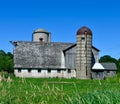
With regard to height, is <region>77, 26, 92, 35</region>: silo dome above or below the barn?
above

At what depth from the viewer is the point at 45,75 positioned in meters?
59.8

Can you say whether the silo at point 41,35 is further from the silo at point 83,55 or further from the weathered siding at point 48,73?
the silo at point 83,55

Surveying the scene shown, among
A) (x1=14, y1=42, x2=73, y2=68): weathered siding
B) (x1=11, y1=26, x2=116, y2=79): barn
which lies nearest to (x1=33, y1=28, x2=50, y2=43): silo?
(x1=11, y1=26, x2=116, y2=79): barn

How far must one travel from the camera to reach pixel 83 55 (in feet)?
132

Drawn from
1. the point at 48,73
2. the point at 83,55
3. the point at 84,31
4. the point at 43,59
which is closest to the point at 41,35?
the point at 43,59

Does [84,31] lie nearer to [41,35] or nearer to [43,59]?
[43,59]

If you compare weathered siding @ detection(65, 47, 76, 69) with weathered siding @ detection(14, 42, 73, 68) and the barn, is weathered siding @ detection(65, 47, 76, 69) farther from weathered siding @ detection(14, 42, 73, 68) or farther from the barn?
weathered siding @ detection(14, 42, 73, 68)

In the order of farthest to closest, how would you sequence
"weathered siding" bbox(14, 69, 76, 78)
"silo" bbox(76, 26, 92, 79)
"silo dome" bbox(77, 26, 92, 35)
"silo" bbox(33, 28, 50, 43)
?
→ 1. "silo" bbox(33, 28, 50, 43)
2. "weathered siding" bbox(14, 69, 76, 78)
3. "silo dome" bbox(77, 26, 92, 35)
4. "silo" bbox(76, 26, 92, 79)

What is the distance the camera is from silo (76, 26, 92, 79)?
131ft

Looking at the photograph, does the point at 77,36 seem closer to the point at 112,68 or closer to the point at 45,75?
the point at 45,75

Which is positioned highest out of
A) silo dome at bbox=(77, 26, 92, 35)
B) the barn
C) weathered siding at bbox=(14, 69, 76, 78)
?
silo dome at bbox=(77, 26, 92, 35)

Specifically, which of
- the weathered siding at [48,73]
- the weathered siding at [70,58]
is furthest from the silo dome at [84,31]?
the weathered siding at [70,58]

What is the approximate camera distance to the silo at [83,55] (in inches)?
1568

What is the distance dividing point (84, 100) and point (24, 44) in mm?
54158
